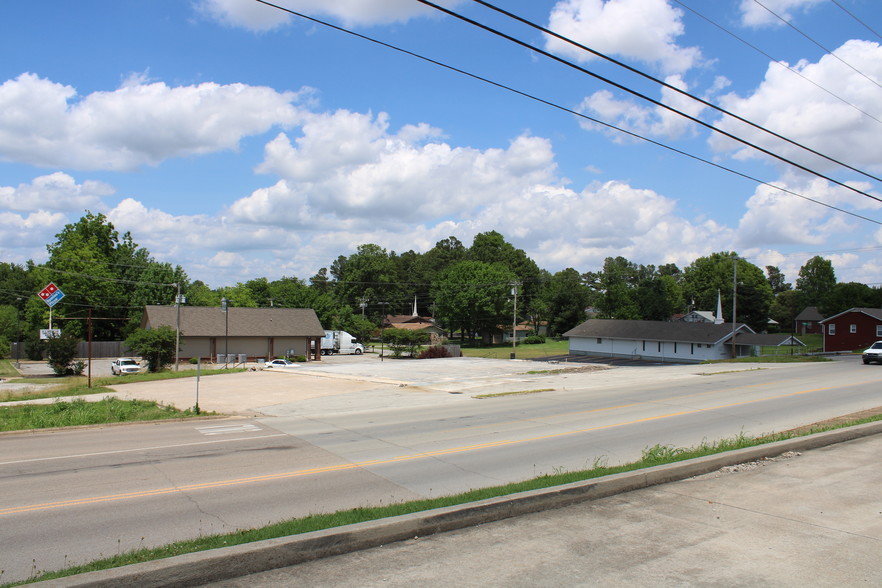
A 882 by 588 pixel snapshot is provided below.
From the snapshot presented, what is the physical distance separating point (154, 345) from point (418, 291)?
329ft

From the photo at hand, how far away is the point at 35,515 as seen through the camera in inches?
347

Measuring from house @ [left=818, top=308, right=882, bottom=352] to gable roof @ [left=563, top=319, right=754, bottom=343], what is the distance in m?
8.35

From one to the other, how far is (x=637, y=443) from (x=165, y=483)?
9596 mm

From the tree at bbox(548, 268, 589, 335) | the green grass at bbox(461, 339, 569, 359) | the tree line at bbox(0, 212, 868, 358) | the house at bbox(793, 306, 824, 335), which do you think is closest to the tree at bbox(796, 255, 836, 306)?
the tree line at bbox(0, 212, 868, 358)

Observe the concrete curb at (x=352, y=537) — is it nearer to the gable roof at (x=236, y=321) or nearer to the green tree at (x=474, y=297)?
the gable roof at (x=236, y=321)

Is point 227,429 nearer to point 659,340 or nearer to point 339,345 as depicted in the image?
point 659,340

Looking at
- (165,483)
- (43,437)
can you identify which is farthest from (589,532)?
(43,437)

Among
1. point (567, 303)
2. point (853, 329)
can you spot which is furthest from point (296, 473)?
point (567, 303)

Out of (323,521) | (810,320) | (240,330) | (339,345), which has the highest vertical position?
(810,320)

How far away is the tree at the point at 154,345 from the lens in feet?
155

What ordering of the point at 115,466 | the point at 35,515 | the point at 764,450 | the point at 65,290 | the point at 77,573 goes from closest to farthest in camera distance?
the point at 77,573
the point at 35,515
the point at 764,450
the point at 115,466
the point at 65,290

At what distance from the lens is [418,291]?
146 m

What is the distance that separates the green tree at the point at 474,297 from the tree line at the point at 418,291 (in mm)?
163

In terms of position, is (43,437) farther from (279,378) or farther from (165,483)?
(279,378)
